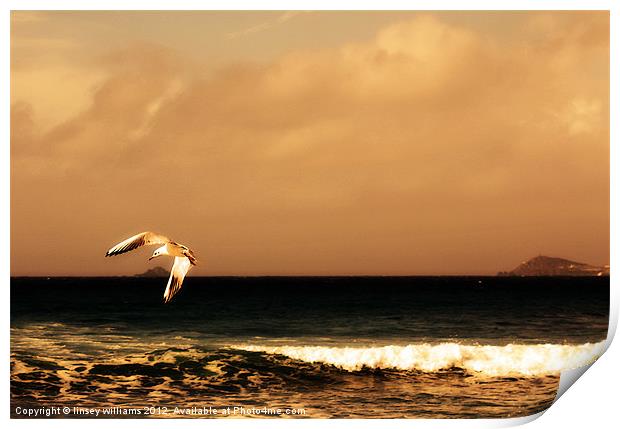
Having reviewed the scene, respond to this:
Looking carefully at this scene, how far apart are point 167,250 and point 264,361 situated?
3.22 ft

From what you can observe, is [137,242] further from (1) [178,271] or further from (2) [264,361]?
(2) [264,361]

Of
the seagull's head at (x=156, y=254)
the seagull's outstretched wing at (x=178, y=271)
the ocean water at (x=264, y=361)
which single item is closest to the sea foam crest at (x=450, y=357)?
the ocean water at (x=264, y=361)

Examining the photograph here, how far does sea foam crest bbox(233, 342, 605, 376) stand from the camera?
218 inches

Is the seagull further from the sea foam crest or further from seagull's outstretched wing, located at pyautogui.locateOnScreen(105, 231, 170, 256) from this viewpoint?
the sea foam crest

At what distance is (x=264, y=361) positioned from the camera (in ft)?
19.0

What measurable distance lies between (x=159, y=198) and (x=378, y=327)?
216 centimetres

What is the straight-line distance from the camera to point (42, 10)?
505 centimetres

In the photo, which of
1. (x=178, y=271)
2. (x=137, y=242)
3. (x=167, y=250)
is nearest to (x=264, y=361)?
(x=178, y=271)

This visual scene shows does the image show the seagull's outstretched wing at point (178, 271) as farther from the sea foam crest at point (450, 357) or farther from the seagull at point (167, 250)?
the sea foam crest at point (450, 357)

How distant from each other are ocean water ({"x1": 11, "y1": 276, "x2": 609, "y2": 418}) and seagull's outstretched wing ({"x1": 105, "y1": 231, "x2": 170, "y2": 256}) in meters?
0.17

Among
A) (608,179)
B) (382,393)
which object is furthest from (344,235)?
(608,179)

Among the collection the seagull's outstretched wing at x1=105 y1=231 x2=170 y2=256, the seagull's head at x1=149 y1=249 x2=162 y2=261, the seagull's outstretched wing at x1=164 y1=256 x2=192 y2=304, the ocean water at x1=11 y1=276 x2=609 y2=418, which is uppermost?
the seagull's outstretched wing at x1=105 y1=231 x2=170 y2=256

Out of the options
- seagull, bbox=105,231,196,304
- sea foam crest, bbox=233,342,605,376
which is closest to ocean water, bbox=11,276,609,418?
sea foam crest, bbox=233,342,605,376
